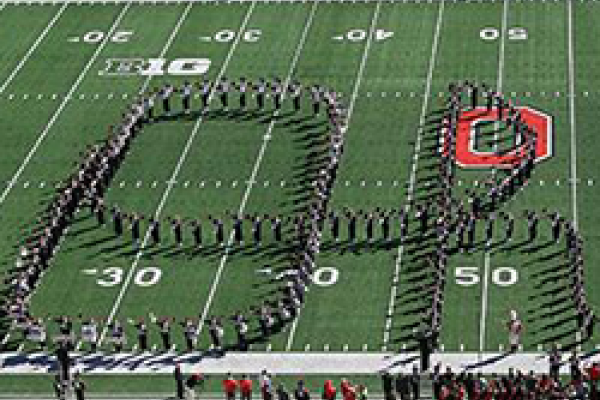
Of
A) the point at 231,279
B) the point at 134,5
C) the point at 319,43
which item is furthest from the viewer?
the point at 134,5

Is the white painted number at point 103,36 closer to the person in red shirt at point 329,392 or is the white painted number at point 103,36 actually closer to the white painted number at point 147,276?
the white painted number at point 147,276

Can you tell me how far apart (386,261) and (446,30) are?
14.0m

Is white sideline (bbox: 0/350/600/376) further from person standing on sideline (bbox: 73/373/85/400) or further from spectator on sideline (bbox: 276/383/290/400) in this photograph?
spectator on sideline (bbox: 276/383/290/400)

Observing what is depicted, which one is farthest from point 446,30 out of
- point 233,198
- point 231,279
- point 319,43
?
point 231,279

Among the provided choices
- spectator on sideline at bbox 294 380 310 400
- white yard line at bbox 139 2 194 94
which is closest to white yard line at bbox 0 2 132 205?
white yard line at bbox 139 2 194 94

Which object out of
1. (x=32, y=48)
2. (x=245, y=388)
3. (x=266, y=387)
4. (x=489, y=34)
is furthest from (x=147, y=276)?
(x=489, y=34)

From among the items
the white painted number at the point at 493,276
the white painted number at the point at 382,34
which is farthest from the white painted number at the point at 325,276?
the white painted number at the point at 382,34

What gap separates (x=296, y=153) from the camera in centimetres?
4562

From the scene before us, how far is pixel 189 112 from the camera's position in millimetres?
48375

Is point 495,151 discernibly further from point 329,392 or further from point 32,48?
point 32,48

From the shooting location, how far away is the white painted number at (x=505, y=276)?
39.4m

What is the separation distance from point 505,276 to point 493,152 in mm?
6190

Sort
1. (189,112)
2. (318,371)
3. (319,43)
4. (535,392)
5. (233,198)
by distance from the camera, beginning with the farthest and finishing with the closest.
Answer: (319,43)
(189,112)
(233,198)
(318,371)
(535,392)

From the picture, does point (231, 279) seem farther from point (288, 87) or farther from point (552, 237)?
point (288, 87)
